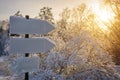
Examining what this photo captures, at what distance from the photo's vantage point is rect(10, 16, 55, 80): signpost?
21.9 ft

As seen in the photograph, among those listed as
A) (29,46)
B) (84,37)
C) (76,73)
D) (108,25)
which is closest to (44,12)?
(108,25)

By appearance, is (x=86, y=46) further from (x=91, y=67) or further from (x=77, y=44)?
(x=91, y=67)

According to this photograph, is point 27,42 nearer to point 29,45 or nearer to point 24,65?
point 29,45

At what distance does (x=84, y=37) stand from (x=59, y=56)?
1.60 meters

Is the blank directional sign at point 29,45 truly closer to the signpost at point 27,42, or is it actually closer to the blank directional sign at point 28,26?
the signpost at point 27,42

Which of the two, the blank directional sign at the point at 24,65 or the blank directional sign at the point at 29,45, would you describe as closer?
the blank directional sign at the point at 29,45

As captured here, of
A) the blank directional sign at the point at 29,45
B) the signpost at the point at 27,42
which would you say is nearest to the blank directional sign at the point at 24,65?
the signpost at the point at 27,42

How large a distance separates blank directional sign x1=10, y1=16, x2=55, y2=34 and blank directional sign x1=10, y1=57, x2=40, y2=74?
0.58 m

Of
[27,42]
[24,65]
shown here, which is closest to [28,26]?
[27,42]

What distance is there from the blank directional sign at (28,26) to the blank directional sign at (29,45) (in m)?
0.17

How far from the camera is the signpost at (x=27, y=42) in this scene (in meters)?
6.67

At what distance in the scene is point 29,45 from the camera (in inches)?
273

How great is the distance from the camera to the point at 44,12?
54094 millimetres

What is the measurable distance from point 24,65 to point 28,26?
0.83m
